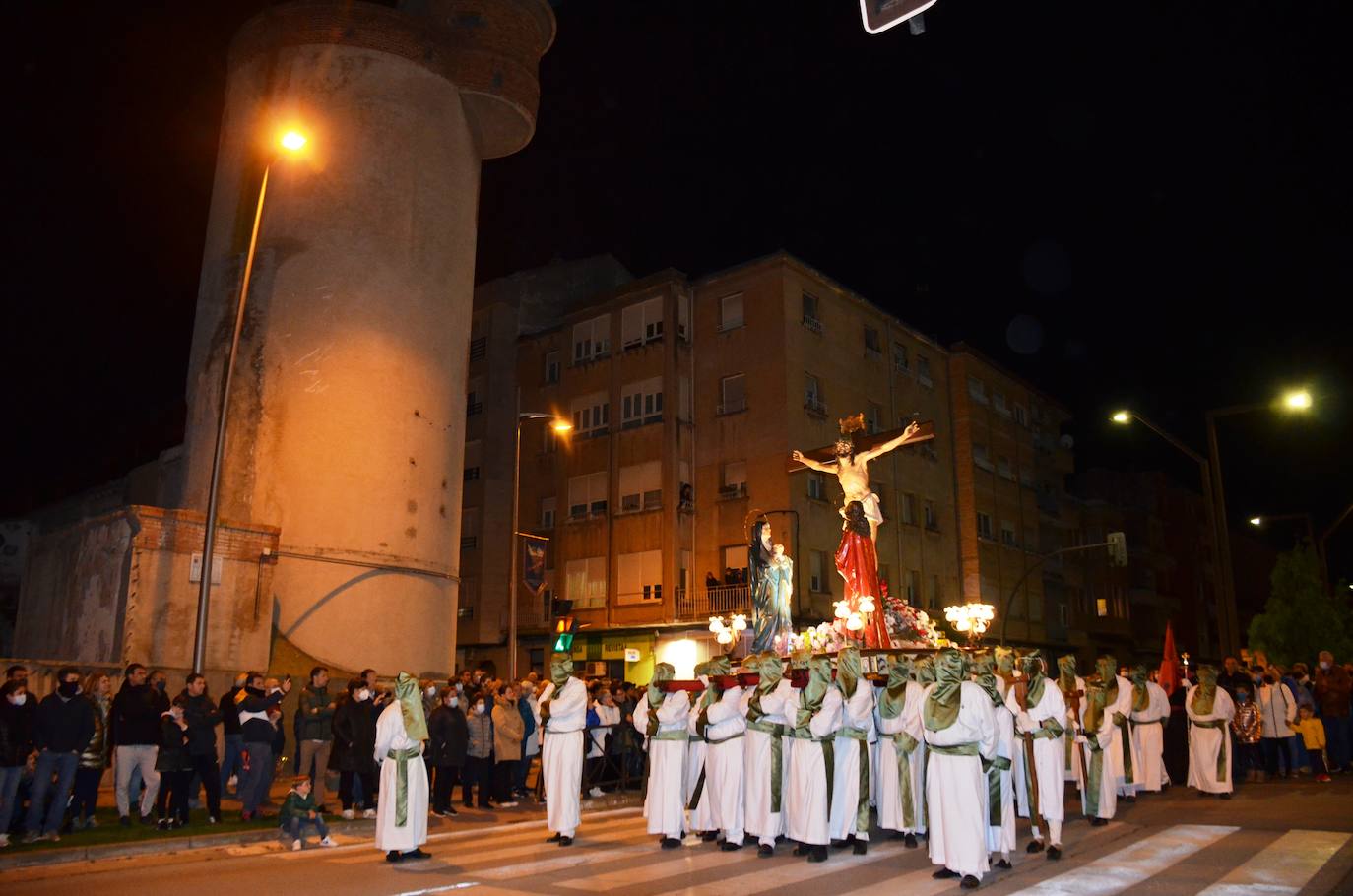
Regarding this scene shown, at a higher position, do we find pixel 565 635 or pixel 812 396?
pixel 812 396

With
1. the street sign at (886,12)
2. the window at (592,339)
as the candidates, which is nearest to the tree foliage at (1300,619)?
the window at (592,339)

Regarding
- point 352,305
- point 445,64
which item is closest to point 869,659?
point 352,305

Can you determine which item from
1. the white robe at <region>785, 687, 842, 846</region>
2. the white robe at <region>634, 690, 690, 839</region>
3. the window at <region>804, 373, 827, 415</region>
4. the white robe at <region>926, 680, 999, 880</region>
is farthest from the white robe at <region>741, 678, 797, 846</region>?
the window at <region>804, 373, 827, 415</region>

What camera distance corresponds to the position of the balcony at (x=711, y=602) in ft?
114

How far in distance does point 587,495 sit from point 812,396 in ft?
30.6

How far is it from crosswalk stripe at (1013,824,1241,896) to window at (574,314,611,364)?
30.6 m

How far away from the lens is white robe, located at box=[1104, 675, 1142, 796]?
1455cm

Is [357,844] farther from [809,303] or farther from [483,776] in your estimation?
[809,303]

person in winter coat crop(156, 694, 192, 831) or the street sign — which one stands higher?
the street sign

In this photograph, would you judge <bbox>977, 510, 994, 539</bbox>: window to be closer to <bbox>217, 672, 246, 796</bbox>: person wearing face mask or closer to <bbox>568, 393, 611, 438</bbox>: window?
<bbox>568, 393, 611, 438</bbox>: window

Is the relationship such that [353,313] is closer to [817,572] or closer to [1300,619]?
[817,572]

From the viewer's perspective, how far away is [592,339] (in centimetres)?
4144

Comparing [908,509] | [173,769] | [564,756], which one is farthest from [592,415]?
[564,756]

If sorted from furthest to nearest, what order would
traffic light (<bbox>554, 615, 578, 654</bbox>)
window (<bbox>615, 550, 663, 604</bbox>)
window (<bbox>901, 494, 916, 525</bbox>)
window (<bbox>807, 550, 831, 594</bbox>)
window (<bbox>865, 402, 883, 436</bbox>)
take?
1. window (<bbox>901, 494, 916, 525</bbox>)
2. window (<bbox>865, 402, 883, 436</bbox>)
3. window (<bbox>615, 550, 663, 604</bbox>)
4. window (<bbox>807, 550, 831, 594</bbox>)
5. traffic light (<bbox>554, 615, 578, 654</bbox>)
